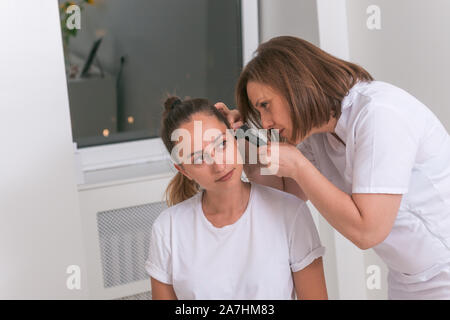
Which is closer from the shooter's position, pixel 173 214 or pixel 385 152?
pixel 385 152

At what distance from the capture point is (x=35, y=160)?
1401 mm

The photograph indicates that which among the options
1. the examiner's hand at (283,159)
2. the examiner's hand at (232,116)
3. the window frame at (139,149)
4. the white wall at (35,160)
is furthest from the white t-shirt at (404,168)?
the window frame at (139,149)

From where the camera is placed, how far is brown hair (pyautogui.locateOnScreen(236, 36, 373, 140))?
1234 mm

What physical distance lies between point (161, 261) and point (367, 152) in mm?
579

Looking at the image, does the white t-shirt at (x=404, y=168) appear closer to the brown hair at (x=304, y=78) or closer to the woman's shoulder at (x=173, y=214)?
the brown hair at (x=304, y=78)

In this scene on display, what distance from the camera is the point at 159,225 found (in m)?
1.40

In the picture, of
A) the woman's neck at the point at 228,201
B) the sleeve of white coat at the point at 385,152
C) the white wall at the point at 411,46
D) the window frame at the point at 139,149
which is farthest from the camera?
the window frame at the point at 139,149

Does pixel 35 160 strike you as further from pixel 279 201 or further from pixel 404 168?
pixel 404 168

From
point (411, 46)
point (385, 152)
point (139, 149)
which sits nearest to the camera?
point (385, 152)

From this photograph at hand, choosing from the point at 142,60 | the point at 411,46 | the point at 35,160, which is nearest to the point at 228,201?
the point at 35,160

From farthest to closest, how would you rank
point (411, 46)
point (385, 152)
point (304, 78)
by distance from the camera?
point (411, 46)
point (304, 78)
point (385, 152)

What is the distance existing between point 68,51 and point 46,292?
107 cm

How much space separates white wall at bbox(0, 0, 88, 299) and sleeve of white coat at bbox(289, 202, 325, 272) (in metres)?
0.59

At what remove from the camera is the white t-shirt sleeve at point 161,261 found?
4.49 ft
